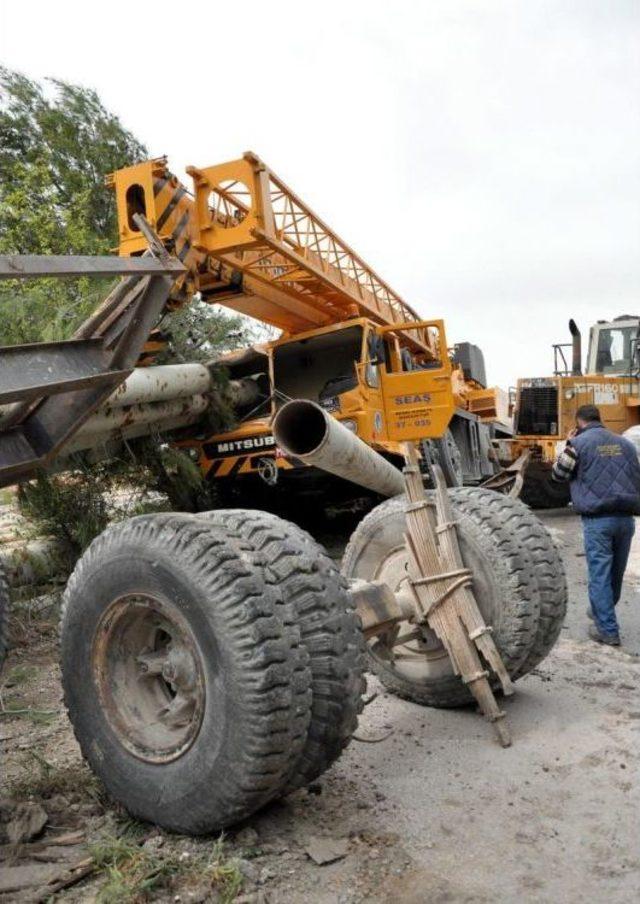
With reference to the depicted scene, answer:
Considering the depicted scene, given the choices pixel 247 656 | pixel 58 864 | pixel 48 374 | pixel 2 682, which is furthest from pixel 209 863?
pixel 2 682

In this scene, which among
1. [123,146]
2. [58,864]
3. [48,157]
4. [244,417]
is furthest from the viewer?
[123,146]

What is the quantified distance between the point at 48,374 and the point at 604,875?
232 centimetres

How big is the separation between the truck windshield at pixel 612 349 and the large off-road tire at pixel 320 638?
41.0 feet

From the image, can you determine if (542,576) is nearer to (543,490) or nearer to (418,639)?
(418,639)

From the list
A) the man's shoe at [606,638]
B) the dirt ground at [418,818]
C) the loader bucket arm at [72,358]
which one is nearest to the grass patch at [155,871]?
the dirt ground at [418,818]

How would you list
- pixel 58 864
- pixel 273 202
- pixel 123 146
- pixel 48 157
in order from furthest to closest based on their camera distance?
pixel 123 146 < pixel 48 157 < pixel 273 202 < pixel 58 864

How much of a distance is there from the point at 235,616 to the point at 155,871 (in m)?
0.75

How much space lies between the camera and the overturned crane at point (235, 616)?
2277 mm

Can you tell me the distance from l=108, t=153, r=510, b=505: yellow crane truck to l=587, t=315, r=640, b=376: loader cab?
4.61m

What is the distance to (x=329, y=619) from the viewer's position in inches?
96.5

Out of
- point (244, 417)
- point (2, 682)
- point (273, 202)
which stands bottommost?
point (2, 682)

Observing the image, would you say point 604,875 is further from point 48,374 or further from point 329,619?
point 48,374

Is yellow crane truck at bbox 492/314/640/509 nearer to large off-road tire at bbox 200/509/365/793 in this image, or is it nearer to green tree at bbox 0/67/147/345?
green tree at bbox 0/67/147/345

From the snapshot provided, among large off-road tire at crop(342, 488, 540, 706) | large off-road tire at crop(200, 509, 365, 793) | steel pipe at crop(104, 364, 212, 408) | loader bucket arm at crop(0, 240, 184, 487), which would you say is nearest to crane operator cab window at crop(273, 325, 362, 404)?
steel pipe at crop(104, 364, 212, 408)
